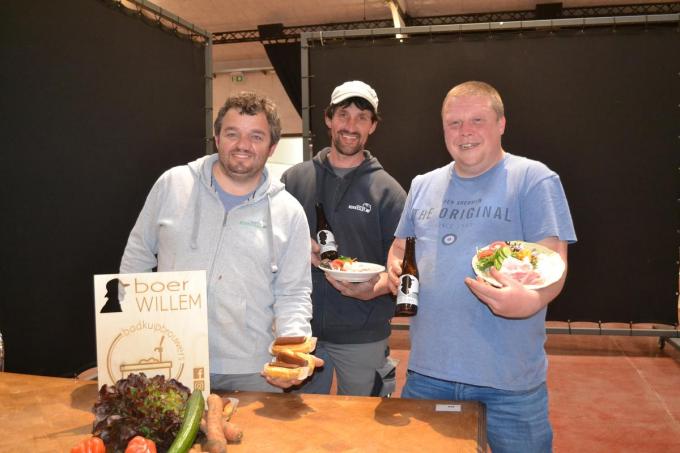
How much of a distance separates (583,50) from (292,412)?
4383 millimetres

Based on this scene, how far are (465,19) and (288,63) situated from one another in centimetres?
363

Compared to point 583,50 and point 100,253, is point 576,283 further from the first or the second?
point 100,253

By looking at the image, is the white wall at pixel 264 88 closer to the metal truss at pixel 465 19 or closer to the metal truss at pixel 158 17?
the metal truss at pixel 465 19

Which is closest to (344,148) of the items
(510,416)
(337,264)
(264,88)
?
(337,264)

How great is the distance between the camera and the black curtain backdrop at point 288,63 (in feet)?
38.2

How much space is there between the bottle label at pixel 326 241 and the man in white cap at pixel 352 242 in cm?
5

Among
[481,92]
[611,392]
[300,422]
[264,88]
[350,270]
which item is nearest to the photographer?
[300,422]

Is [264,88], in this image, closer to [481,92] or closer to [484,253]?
[481,92]

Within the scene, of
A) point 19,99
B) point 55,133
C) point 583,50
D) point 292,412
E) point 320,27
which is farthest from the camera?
point 320,27

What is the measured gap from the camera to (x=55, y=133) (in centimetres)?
332

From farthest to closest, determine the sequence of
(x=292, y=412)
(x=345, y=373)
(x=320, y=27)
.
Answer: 1. (x=320, y=27)
2. (x=345, y=373)
3. (x=292, y=412)

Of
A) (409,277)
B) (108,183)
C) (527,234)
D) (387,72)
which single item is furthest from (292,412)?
(387,72)

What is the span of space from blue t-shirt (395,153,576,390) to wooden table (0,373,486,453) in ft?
0.85

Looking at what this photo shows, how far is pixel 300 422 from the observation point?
146 centimetres
